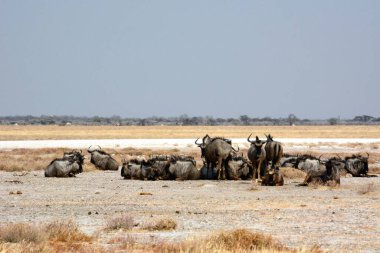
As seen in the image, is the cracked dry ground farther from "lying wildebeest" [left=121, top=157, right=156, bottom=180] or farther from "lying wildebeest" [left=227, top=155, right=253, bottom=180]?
"lying wildebeest" [left=227, top=155, right=253, bottom=180]

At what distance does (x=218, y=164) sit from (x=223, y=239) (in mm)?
17716

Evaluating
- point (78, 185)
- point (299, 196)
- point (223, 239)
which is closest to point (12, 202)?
point (78, 185)

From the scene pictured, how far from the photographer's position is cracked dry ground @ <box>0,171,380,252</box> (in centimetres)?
1538

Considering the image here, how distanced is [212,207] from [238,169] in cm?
1084

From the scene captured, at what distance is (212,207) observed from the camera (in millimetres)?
20391

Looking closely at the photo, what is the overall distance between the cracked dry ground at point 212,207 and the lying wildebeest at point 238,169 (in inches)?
56.5

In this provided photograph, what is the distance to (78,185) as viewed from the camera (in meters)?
27.8

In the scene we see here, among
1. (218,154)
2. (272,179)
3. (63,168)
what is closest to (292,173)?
(218,154)

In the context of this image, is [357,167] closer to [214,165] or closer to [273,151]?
[273,151]

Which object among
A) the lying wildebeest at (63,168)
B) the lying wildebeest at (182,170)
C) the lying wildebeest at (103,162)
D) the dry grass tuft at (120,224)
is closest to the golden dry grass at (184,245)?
the dry grass tuft at (120,224)

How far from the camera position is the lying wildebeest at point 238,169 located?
31.0 metres

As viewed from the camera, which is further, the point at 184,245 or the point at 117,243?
the point at 117,243

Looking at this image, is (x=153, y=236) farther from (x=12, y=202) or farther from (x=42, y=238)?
(x=12, y=202)

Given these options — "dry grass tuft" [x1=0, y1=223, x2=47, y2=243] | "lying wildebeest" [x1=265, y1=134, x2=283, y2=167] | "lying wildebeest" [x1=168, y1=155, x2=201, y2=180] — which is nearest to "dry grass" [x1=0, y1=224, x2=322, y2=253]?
"dry grass tuft" [x1=0, y1=223, x2=47, y2=243]
